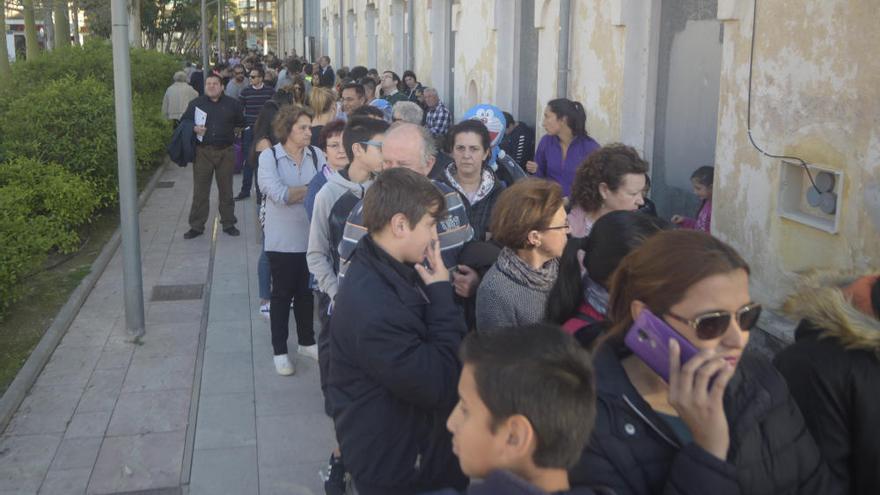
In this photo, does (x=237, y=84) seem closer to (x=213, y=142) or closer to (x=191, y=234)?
(x=191, y=234)

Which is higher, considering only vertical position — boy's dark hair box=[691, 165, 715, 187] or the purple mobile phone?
the purple mobile phone

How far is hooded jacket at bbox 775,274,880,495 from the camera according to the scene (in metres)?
2.46

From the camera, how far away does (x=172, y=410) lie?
616 cm

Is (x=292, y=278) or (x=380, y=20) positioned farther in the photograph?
(x=380, y=20)

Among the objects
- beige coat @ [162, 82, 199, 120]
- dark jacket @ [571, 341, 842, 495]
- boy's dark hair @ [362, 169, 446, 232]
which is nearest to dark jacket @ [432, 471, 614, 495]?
dark jacket @ [571, 341, 842, 495]

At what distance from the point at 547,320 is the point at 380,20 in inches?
822

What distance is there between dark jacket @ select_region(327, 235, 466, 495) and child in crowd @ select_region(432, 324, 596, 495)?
3.35 ft

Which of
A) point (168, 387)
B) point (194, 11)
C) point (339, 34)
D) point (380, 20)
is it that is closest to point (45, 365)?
point (168, 387)

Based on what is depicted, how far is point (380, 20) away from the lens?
76.4ft

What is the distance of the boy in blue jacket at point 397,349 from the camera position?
308 cm

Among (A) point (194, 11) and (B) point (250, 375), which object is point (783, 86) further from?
(A) point (194, 11)

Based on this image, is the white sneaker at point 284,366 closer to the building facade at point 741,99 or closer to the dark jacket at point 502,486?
the building facade at point 741,99

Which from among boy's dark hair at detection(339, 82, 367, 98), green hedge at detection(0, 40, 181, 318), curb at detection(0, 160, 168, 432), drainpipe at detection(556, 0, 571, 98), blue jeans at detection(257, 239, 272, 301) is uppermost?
drainpipe at detection(556, 0, 571, 98)

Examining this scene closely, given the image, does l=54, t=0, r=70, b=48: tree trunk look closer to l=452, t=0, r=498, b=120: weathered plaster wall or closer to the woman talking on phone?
l=452, t=0, r=498, b=120: weathered plaster wall
